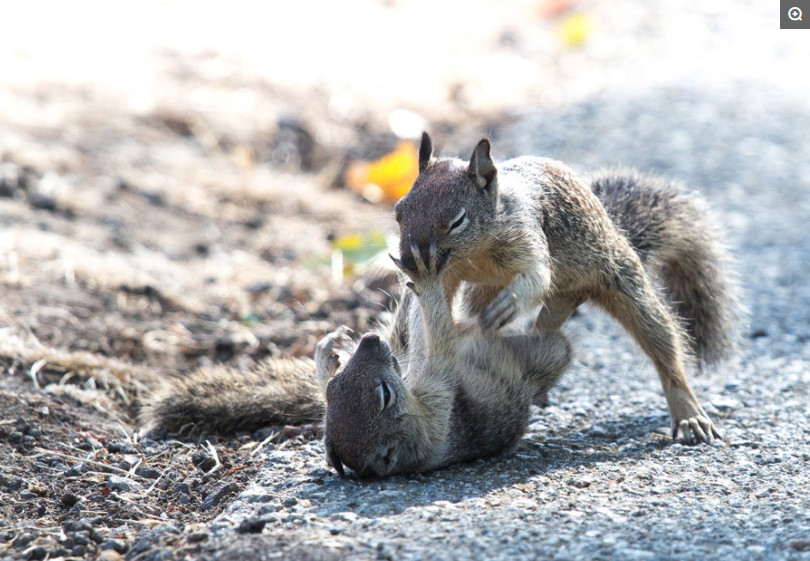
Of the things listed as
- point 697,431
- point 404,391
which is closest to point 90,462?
point 404,391

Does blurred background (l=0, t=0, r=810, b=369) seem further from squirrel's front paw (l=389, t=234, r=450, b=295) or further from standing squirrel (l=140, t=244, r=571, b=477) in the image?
squirrel's front paw (l=389, t=234, r=450, b=295)

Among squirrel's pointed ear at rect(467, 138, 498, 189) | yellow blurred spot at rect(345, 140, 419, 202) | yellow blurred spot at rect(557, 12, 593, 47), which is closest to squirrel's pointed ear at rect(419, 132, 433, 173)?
squirrel's pointed ear at rect(467, 138, 498, 189)

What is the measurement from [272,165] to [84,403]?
5079 mm

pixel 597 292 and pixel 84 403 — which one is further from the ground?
pixel 597 292

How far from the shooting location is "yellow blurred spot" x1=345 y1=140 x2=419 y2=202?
8.85 meters

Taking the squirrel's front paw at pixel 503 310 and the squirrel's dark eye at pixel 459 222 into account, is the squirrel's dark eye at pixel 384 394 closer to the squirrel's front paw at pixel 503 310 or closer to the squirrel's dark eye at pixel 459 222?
the squirrel's front paw at pixel 503 310

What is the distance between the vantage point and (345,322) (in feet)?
21.4

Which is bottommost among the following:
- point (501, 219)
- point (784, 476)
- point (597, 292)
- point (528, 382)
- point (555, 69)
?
point (784, 476)

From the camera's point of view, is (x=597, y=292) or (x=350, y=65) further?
(x=350, y=65)

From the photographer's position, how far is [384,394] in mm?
4109

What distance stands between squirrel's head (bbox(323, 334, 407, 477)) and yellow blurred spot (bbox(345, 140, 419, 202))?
184 inches

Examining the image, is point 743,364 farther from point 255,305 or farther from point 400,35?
point 400,35

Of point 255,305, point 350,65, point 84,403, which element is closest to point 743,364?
point 255,305

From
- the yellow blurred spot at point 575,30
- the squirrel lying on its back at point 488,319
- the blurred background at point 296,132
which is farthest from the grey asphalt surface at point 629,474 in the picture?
the yellow blurred spot at point 575,30
